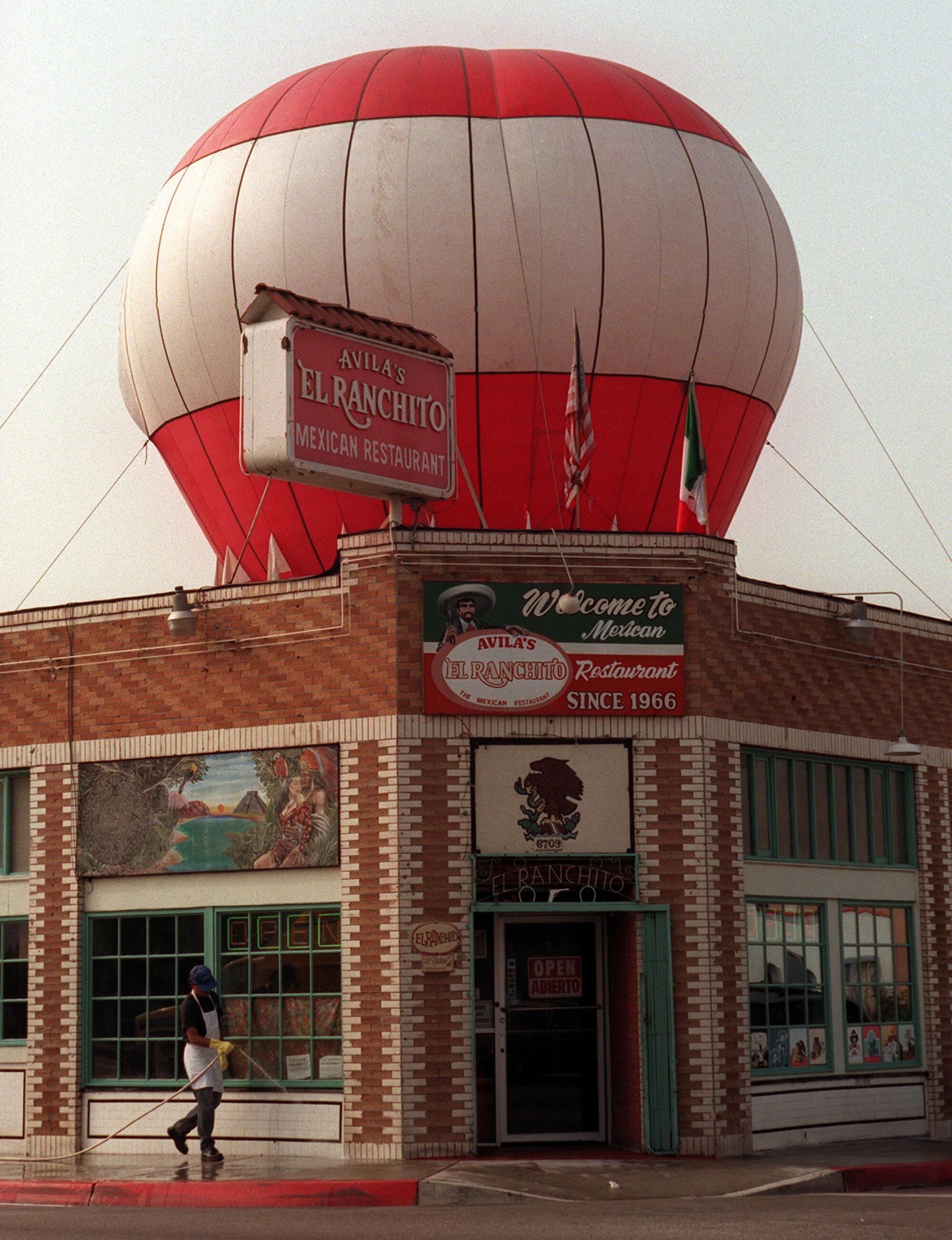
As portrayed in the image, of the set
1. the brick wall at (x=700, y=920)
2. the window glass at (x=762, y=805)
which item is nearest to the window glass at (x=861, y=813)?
the window glass at (x=762, y=805)

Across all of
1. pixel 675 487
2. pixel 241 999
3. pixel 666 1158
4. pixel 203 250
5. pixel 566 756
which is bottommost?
pixel 666 1158

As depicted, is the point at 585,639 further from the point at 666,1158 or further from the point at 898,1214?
the point at 898,1214

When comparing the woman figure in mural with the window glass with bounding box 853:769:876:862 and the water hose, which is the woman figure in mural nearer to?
the water hose

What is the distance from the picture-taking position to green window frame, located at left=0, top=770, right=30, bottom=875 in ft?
65.3

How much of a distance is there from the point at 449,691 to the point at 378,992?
2962 mm

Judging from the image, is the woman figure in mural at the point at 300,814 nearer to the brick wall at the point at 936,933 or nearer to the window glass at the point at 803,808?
the window glass at the point at 803,808

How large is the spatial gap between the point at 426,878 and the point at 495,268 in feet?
24.4

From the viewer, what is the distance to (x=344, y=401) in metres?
18.2

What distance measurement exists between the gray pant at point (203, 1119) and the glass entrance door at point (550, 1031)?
2.75 m

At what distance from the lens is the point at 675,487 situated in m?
21.8

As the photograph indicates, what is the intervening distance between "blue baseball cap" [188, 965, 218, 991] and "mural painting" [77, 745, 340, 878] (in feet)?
4.72

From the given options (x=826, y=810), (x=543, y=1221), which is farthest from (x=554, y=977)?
(x=543, y=1221)

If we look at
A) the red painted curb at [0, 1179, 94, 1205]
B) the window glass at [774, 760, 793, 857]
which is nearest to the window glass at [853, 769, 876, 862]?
the window glass at [774, 760, 793, 857]

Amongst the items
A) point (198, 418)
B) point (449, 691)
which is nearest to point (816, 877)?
point (449, 691)
